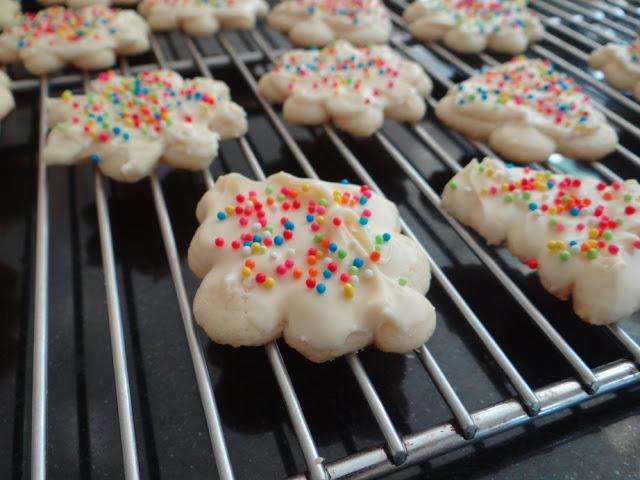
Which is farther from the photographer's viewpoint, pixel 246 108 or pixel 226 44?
pixel 226 44

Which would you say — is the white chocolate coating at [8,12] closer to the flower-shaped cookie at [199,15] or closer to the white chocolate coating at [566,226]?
the flower-shaped cookie at [199,15]

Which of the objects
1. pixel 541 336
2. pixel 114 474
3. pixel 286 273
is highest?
pixel 286 273

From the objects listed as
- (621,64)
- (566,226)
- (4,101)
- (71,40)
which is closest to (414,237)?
(566,226)

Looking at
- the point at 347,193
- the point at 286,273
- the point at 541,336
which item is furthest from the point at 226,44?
the point at 541,336

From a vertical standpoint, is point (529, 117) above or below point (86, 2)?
above

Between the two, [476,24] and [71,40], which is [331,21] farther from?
[71,40]

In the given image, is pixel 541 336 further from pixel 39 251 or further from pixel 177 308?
pixel 39 251

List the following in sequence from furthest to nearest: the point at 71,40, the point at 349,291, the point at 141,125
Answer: the point at 71,40, the point at 141,125, the point at 349,291
